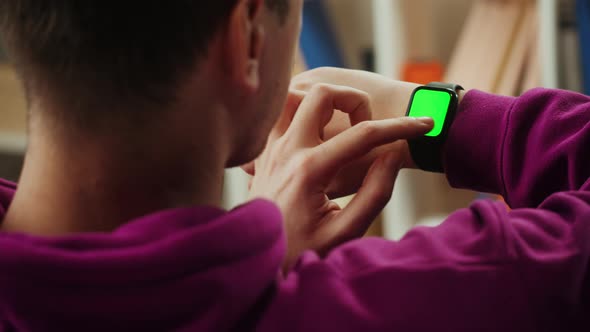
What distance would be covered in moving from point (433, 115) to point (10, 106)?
4.90ft

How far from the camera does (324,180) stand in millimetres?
672

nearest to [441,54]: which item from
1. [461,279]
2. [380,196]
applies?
[380,196]

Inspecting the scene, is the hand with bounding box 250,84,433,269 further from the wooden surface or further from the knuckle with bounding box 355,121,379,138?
the wooden surface

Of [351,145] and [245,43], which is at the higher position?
[245,43]

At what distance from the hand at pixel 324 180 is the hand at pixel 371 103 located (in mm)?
75

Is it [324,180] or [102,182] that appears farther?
[324,180]

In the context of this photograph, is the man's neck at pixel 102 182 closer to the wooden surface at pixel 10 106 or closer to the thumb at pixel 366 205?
the thumb at pixel 366 205

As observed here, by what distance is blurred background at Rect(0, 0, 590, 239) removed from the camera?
1564 mm

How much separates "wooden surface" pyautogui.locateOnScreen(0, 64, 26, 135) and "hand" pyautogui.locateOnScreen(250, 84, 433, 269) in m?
1.39

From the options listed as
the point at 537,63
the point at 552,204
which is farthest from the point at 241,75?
the point at 537,63

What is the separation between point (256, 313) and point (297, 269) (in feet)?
0.15

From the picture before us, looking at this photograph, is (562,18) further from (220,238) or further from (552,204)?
(220,238)

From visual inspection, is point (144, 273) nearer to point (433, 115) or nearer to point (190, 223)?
point (190, 223)

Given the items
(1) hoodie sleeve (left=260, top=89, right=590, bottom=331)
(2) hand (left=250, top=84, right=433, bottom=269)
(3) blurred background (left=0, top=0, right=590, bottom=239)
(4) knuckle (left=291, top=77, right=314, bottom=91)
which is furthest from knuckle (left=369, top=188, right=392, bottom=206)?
(3) blurred background (left=0, top=0, right=590, bottom=239)
